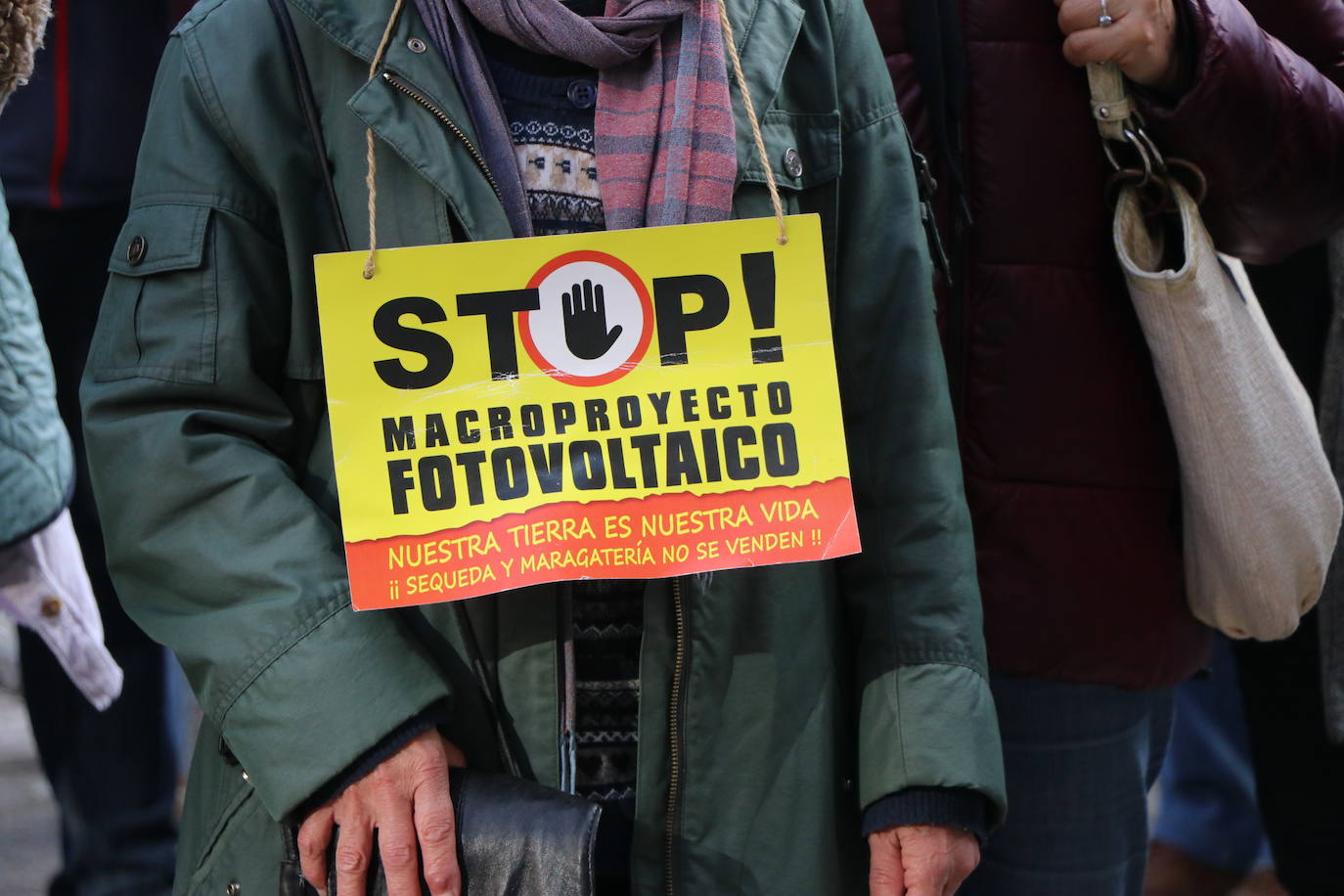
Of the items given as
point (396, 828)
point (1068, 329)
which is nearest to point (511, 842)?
point (396, 828)

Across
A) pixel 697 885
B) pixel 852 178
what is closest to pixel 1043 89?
pixel 852 178

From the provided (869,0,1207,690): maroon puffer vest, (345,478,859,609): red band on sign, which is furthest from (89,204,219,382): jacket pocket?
(869,0,1207,690): maroon puffer vest

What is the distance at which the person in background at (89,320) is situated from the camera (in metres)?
2.41

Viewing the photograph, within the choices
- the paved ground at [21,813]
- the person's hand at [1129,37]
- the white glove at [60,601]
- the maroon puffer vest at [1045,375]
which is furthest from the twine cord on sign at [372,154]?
the paved ground at [21,813]

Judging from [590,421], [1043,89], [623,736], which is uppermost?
[1043,89]

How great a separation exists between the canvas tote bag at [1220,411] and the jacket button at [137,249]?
3.76 feet

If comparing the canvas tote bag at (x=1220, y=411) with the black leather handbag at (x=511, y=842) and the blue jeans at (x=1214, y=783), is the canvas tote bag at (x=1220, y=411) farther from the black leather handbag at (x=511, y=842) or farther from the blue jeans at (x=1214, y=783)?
the blue jeans at (x=1214, y=783)

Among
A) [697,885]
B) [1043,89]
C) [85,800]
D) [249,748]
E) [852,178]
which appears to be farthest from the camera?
[85,800]

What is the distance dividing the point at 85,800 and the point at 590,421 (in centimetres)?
187

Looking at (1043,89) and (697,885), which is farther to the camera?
(1043,89)

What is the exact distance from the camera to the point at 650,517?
4.16ft

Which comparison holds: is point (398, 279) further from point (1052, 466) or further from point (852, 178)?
point (1052, 466)

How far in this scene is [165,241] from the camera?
4.21 feet

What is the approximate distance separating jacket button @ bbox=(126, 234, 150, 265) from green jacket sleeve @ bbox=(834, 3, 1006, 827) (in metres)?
0.70
